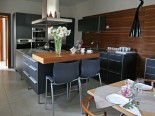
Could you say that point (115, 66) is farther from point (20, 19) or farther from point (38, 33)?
point (20, 19)

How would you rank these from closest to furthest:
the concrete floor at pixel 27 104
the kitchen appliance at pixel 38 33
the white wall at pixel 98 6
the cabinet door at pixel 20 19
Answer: the concrete floor at pixel 27 104 → the white wall at pixel 98 6 → the cabinet door at pixel 20 19 → the kitchen appliance at pixel 38 33

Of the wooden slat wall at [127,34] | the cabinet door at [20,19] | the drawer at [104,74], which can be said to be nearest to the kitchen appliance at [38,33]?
the cabinet door at [20,19]

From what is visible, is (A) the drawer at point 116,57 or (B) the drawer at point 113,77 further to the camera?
(B) the drawer at point 113,77

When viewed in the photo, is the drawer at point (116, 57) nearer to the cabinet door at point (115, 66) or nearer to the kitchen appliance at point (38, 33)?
the cabinet door at point (115, 66)

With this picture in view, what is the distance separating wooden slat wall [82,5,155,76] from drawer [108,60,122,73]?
641mm

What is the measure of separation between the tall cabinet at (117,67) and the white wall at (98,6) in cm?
148

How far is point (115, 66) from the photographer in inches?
165

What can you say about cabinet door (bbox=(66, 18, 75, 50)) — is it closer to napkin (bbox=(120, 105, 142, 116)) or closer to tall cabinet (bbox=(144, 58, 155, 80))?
tall cabinet (bbox=(144, 58, 155, 80))

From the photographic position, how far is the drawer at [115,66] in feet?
13.4

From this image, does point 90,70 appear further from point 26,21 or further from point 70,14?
point 70,14

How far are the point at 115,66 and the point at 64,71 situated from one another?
6.43ft

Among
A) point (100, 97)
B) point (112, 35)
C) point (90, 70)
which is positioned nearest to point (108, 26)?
point (112, 35)

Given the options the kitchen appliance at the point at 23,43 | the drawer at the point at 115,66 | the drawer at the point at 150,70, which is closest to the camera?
the drawer at the point at 150,70

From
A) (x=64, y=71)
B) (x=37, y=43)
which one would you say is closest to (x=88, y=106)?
(x=64, y=71)
